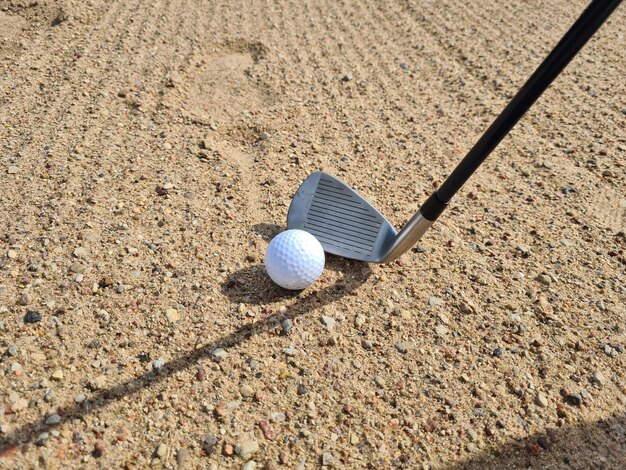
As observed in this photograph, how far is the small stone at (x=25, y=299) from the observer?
227cm

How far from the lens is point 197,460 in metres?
1.84

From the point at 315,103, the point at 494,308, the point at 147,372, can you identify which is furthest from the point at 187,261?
the point at 315,103

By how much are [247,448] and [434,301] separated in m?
1.12

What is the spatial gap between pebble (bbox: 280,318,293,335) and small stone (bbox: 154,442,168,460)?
672mm

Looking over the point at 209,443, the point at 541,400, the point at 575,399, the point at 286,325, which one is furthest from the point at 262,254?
the point at 575,399

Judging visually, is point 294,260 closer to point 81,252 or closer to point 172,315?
point 172,315

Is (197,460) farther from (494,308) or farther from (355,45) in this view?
(355,45)

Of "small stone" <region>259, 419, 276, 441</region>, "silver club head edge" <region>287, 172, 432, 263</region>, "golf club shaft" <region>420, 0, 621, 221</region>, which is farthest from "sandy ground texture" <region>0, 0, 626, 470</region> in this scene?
"golf club shaft" <region>420, 0, 621, 221</region>

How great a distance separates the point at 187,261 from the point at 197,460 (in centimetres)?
100

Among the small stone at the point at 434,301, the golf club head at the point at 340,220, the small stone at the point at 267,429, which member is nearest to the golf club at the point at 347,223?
the golf club head at the point at 340,220

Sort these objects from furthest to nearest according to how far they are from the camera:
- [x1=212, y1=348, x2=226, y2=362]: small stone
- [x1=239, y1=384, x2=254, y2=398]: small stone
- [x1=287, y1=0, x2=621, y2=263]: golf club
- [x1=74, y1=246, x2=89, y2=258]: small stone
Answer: [x1=74, y1=246, x2=89, y2=258]: small stone < [x1=287, y1=0, x2=621, y2=263]: golf club < [x1=212, y1=348, x2=226, y2=362]: small stone < [x1=239, y1=384, x2=254, y2=398]: small stone

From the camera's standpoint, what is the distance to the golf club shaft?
147 cm

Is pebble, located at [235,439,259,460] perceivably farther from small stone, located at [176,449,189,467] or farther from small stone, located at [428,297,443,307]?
small stone, located at [428,297,443,307]

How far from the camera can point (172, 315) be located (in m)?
2.29
